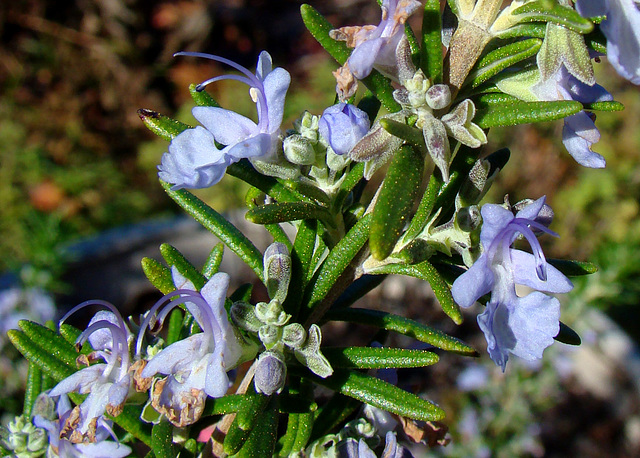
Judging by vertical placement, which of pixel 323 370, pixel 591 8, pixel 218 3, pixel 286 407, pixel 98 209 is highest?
pixel 591 8

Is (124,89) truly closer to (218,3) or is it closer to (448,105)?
(218,3)

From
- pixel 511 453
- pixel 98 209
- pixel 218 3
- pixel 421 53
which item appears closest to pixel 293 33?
pixel 218 3

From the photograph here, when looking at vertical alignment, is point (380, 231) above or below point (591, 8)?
below

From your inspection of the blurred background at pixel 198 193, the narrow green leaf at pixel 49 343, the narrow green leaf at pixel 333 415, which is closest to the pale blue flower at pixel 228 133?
the narrow green leaf at pixel 49 343

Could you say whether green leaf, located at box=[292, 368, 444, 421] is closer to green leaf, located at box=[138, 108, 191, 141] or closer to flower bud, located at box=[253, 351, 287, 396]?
flower bud, located at box=[253, 351, 287, 396]

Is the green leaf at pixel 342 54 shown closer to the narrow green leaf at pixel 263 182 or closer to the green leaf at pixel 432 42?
the green leaf at pixel 432 42

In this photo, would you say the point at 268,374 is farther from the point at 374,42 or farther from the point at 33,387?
the point at 33,387

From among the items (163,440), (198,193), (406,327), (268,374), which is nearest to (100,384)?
(163,440)
